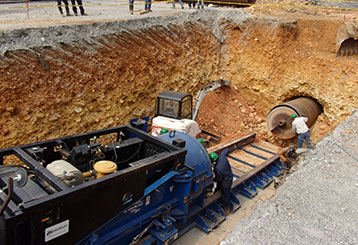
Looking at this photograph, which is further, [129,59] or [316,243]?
[129,59]

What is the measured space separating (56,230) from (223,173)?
423 centimetres

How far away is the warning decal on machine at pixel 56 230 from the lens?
3795 mm

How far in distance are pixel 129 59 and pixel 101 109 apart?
2088 mm

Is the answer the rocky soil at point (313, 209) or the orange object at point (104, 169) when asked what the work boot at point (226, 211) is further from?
the orange object at point (104, 169)

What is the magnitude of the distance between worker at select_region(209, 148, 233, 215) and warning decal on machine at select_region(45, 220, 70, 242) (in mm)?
4041

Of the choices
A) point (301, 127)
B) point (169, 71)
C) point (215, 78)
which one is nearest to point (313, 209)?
point (301, 127)

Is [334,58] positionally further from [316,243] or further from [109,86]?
[316,243]

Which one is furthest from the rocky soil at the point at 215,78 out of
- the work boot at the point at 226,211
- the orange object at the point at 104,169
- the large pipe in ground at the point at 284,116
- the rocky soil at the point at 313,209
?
the orange object at the point at 104,169

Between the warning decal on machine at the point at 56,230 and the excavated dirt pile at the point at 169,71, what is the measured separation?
5.80m

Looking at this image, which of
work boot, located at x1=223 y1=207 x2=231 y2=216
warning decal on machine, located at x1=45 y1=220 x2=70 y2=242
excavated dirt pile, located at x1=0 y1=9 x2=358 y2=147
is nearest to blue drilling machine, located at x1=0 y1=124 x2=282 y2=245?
warning decal on machine, located at x1=45 y1=220 x2=70 y2=242

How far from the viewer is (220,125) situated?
13672 mm

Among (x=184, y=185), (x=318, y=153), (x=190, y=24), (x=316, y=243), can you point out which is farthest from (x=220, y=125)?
(x=316, y=243)

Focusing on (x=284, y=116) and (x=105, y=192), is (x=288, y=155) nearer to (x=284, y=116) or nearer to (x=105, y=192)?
(x=284, y=116)

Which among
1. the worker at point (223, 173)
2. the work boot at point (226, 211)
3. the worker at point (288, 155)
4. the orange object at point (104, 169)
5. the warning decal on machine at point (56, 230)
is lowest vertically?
the work boot at point (226, 211)
